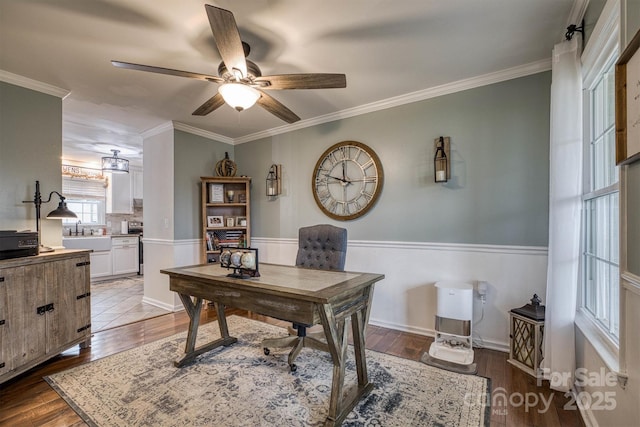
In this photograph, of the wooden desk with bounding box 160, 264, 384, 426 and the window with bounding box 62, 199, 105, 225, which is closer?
the wooden desk with bounding box 160, 264, 384, 426

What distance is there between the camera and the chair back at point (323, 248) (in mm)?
2529

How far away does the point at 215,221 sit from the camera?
4.23m

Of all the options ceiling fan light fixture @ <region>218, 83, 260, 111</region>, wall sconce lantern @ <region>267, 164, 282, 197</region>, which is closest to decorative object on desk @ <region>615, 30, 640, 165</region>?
ceiling fan light fixture @ <region>218, 83, 260, 111</region>

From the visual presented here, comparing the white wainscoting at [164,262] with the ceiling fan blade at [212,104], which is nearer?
the ceiling fan blade at [212,104]

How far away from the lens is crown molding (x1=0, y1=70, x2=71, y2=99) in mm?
2559

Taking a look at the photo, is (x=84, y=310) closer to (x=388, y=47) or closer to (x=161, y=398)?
(x=161, y=398)

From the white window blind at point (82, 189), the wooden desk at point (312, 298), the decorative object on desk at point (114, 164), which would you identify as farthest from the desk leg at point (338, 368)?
the white window blind at point (82, 189)

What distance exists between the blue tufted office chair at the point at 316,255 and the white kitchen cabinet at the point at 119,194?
18.2 feet

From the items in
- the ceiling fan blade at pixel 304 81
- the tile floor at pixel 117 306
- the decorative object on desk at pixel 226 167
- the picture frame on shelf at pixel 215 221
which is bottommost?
the tile floor at pixel 117 306

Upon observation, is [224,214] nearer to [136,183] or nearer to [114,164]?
[114,164]

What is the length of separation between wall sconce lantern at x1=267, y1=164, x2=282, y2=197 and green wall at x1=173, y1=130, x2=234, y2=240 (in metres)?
0.97

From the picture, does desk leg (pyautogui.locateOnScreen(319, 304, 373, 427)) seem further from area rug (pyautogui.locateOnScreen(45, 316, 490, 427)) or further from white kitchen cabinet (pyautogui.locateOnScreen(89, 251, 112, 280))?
white kitchen cabinet (pyautogui.locateOnScreen(89, 251, 112, 280))

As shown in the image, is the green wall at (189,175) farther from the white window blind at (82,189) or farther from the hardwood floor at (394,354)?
the white window blind at (82,189)

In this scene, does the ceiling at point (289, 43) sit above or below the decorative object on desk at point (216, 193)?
above
